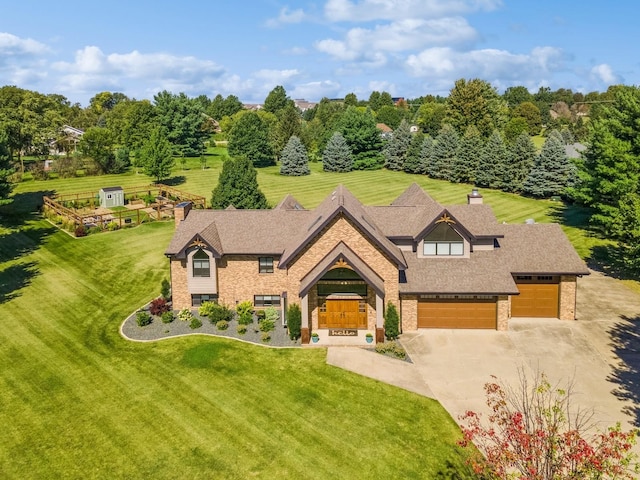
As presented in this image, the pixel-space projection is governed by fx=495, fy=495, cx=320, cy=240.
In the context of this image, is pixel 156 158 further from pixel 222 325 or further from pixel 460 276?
pixel 460 276

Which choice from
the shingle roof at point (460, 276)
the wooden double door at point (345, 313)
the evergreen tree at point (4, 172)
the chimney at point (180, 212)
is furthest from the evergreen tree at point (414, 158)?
the wooden double door at point (345, 313)

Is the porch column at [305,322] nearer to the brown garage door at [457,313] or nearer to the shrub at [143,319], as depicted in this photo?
the brown garage door at [457,313]

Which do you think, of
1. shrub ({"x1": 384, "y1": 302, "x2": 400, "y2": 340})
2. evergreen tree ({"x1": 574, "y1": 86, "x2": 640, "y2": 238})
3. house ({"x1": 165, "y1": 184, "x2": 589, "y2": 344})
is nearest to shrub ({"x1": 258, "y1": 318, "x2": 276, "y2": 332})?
house ({"x1": 165, "y1": 184, "x2": 589, "y2": 344})

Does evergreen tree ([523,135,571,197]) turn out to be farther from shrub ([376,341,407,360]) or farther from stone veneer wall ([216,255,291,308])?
shrub ([376,341,407,360])

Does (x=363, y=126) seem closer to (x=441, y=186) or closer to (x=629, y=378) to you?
(x=441, y=186)

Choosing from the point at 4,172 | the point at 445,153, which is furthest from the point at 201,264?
the point at 445,153

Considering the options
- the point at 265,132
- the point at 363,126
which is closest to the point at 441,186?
the point at 363,126

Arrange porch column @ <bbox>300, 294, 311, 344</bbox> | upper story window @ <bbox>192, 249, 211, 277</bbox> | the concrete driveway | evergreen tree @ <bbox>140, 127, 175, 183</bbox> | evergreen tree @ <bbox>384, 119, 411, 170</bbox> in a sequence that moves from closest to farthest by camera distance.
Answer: the concrete driveway → porch column @ <bbox>300, 294, 311, 344</bbox> → upper story window @ <bbox>192, 249, 211, 277</bbox> → evergreen tree @ <bbox>140, 127, 175, 183</bbox> → evergreen tree @ <bbox>384, 119, 411, 170</bbox>
